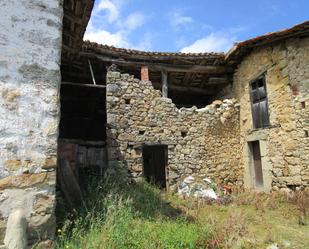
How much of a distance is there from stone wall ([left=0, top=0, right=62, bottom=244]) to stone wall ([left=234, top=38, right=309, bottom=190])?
6.11 meters

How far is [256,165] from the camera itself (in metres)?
8.57

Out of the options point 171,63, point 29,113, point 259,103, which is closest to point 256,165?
point 259,103

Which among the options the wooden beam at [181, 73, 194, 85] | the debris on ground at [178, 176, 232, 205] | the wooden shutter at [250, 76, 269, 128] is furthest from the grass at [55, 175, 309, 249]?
the wooden beam at [181, 73, 194, 85]

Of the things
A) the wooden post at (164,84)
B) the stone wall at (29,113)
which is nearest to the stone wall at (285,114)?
the wooden post at (164,84)

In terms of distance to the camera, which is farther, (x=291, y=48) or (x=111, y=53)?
(x=111, y=53)

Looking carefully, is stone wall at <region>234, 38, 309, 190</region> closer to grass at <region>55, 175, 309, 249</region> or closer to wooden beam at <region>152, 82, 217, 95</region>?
grass at <region>55, 175, 309, 249</region>

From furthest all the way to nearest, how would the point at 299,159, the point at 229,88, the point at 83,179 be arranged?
the point at 229,88
the point at 299,159
the point at 83,179

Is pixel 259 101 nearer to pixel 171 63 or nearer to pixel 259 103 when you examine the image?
pixel 259 103

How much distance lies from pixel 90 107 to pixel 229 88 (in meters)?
5.32

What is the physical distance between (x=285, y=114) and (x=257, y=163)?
6.03 ft

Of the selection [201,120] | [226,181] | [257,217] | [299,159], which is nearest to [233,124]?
[201,120]

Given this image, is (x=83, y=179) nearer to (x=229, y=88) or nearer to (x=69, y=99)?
(x=69, y=99)

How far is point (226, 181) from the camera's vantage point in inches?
339

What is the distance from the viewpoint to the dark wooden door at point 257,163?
27.5 feet
